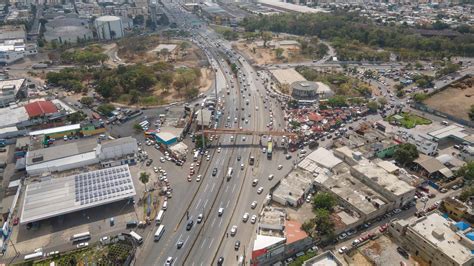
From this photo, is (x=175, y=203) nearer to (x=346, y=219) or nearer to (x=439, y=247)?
(x=346, y=219)

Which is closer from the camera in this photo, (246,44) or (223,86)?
(223,86)

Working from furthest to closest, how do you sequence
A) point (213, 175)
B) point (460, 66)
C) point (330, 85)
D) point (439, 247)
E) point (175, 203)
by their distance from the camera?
point (460, 66) < point (330, 85) < point (213, 175) < point (175, 203) < point (439, 247)

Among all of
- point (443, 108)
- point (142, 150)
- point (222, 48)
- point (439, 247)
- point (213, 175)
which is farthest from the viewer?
point (222, 48)

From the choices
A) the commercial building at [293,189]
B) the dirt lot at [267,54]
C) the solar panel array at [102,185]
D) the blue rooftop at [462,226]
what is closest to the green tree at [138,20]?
the dirt lot at [267,54]

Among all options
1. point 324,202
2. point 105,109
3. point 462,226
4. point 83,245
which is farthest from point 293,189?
point 105,109

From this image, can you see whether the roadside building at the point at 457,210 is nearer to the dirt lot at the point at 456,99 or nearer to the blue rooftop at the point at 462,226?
the blue rooftop at the point at 462,226

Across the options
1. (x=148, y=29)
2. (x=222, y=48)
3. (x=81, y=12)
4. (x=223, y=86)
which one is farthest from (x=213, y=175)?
(x=81, y=12)

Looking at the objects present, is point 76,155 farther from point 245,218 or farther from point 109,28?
point 109,28

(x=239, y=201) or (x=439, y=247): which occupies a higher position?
(x=439, y=247)
